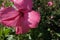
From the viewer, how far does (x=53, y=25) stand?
2447mm

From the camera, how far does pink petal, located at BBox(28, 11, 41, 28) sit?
2.61 ft

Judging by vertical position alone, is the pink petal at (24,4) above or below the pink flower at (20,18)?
above

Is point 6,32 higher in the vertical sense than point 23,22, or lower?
lower

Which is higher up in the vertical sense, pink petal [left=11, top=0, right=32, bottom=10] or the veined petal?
pink petal [left=11, top=0, right=32, bottom=10]

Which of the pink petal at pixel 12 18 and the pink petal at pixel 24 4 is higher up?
the pink petal at pixel 24 4

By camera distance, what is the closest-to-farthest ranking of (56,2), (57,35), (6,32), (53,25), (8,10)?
(8,10) < (6,32) < (57,35) < (53,25) < (56,2)

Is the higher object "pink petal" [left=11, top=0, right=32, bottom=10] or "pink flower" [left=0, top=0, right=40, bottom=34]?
"pink petal" [left=11, top=0, right=32, bottom=10]

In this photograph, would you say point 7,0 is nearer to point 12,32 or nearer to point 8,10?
point 12,32

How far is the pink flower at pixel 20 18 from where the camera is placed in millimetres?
803

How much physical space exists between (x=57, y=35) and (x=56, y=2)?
5.77 ft

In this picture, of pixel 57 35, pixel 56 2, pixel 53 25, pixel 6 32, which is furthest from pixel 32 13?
pixel 56 2

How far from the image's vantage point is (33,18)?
2.64 ft

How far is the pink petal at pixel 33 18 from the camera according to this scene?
2.61 feet

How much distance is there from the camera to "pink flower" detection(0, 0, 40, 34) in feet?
2.63
